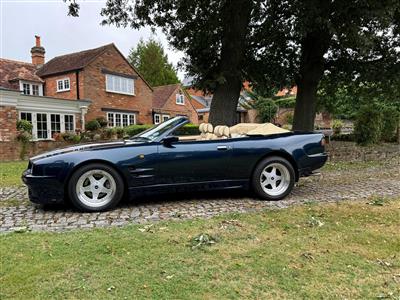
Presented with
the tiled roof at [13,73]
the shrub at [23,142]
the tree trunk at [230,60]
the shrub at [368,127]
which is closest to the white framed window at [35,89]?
the tiled roof at [13,73]

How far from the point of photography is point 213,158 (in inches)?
209

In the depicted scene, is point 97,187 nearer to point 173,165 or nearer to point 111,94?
point 173,165

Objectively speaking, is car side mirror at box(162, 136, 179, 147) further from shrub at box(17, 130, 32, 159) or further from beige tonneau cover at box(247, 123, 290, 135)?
shrub at box(17, 130, 32, 159)

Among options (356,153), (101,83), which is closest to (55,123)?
(101,83)

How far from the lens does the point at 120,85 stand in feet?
85.3

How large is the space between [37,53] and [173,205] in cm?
2664

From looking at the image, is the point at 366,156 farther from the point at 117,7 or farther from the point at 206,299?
the point at 206,299

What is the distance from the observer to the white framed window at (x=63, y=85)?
2416 centimetres

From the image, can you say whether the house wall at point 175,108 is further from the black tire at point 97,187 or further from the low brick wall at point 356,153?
the black tire at point 97,187

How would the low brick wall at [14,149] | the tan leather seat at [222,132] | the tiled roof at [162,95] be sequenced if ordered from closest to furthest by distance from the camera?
the tan leather seat at [222,132] → the low brick wall at [14,149] → the tiled roof at [162,95]

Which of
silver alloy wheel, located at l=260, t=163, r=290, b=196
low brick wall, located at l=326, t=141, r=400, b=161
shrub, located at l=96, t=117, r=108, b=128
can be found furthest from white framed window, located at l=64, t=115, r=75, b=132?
silver alloy wheel, located at l=260, t=163, r=290, b=196

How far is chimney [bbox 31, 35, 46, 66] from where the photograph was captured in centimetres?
2733

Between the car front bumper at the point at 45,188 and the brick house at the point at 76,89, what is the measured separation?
15.7m

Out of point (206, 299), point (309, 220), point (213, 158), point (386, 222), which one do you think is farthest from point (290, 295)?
point (213, 158)
